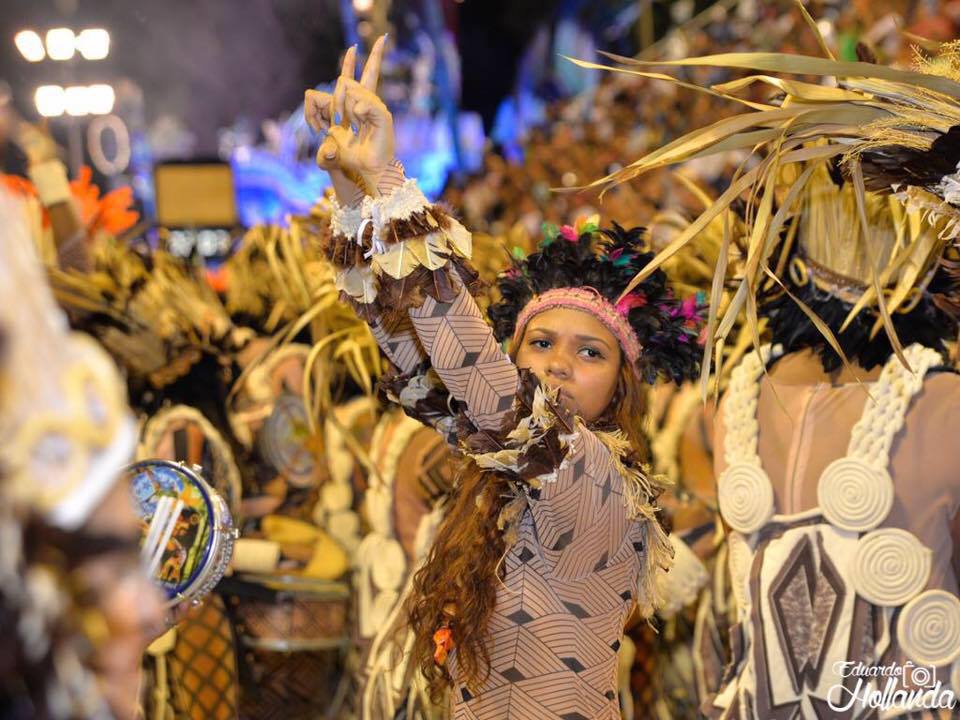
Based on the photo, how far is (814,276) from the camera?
2.86 metres

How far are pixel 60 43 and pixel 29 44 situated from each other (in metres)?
1.00

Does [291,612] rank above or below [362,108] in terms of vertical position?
below

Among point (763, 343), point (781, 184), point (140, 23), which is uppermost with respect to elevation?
point (140, 23)

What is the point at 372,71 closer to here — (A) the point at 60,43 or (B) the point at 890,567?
(B) the point at 890,567

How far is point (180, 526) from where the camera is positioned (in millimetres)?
2412

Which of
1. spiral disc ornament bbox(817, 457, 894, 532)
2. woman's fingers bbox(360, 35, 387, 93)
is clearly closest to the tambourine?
woman's fingers bbox(360, 35, 387, 93)

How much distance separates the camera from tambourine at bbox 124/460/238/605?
2.36 meters

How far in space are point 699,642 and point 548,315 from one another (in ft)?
5.77

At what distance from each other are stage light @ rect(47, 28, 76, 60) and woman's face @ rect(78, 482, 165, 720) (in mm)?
8590

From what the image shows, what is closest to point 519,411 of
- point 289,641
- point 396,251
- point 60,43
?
point 396,251

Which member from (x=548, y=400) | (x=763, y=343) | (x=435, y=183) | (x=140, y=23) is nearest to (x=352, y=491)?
(x=763, y=343)

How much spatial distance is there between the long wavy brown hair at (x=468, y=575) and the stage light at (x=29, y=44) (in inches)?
334

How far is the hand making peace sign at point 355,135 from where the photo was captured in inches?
75.9

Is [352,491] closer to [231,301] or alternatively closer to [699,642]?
[231,301]
